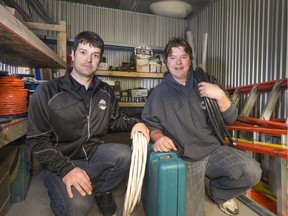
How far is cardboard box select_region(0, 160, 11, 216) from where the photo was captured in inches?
51.7

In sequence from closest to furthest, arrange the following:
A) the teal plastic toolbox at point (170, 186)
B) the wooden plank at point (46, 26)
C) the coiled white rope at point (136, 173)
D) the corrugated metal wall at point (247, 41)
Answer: the teal plastic toolbox at point (170, 186), the coiled white rope at point (136, 173), the corrugated metal wall at point (247, 41), the wooden plank at point (46, 26)

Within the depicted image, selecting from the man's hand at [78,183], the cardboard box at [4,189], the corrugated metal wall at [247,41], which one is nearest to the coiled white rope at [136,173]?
the man's hand at [78,183]

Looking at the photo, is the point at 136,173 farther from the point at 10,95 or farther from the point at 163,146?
the point at 10,95

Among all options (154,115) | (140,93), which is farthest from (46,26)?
(154,115)

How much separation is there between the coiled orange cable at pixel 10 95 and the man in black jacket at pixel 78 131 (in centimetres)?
32

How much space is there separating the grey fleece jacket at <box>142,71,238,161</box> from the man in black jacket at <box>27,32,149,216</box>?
0.23 m

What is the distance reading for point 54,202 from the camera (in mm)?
1087

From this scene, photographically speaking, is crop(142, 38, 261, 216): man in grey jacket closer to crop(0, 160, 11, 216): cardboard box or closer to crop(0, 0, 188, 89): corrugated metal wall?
crop(0, 160, 11, 216): cardboard box

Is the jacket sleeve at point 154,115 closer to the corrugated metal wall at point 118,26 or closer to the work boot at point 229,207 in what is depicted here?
the work boot at point 229,207

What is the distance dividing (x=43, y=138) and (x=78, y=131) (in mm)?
212

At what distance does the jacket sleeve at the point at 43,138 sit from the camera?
1.07 meters

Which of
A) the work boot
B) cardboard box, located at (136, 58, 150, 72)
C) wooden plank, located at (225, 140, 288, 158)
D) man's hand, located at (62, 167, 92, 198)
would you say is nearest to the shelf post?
cardboard box, located at (136, 58, 150, 72)

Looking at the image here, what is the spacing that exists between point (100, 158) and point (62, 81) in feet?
1.92

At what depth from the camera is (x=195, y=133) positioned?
1.39 metres
